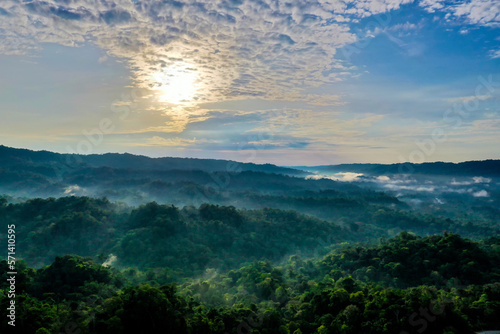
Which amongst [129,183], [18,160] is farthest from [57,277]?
[18,160]

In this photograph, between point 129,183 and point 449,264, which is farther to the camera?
point 129,183

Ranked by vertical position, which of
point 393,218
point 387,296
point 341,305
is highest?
point 387,296

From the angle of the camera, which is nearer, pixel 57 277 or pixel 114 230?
pixel 57 277

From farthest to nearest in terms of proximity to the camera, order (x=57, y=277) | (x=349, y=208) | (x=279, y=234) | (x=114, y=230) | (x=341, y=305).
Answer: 1. (x=349, y=208)
2. (x=279, y=234)
3. (x=114, y=230)
4. (x=57, y=277)
5. (x=341, y=305)

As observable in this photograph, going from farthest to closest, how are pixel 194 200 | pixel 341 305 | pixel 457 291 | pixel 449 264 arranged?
pixel 194 200 < pixel 449 264 < pixel 457 291 < pixel 341 305

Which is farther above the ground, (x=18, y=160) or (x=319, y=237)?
(x=18, y=160)

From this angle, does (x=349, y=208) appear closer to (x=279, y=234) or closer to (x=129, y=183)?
(x=279, y=234)

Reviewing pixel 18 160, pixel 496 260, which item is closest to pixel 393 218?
pixel 496 260

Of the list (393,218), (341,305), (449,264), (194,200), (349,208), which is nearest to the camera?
(341,305)

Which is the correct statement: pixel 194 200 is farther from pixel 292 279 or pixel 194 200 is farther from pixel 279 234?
pixel 292 279
